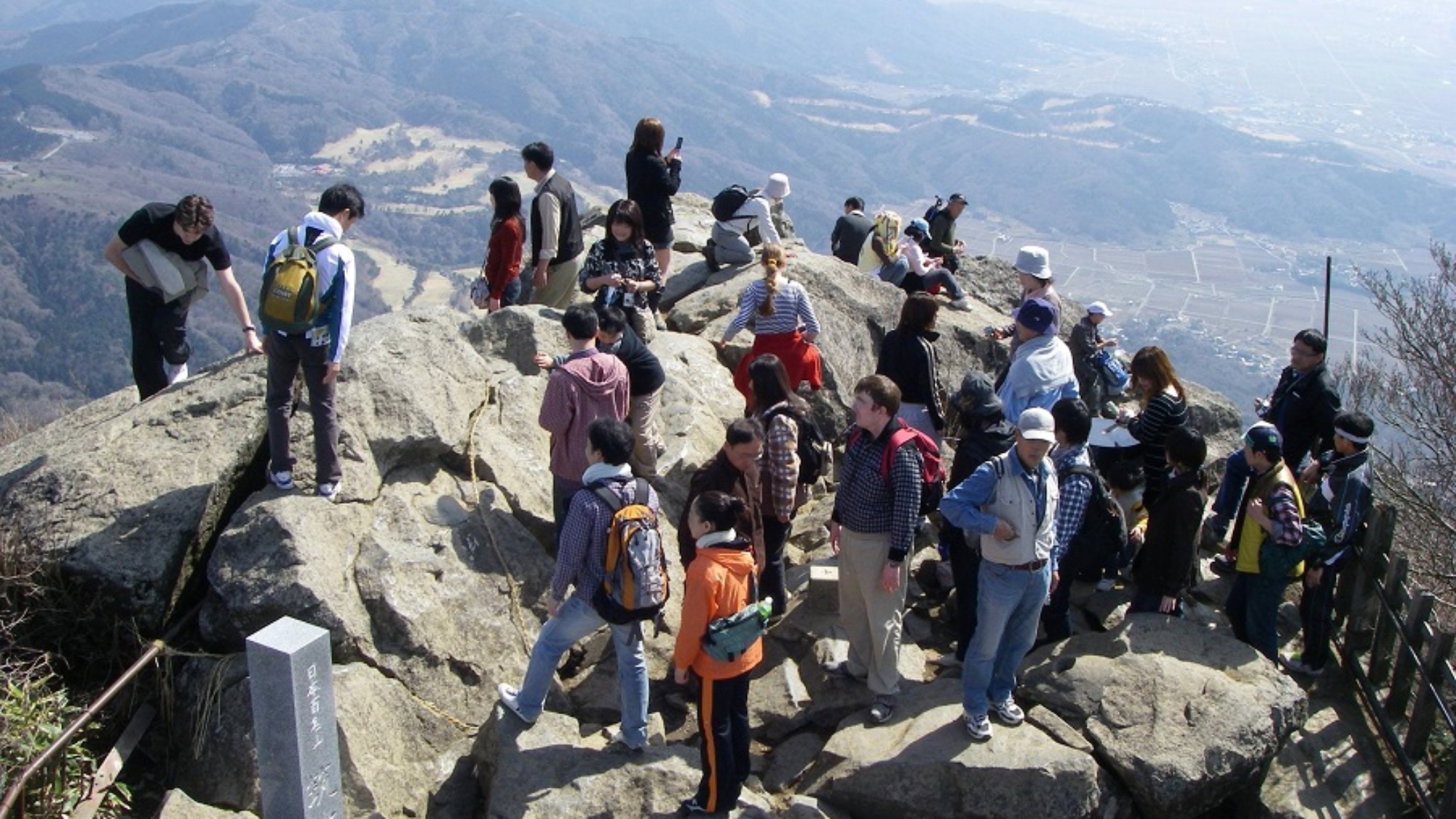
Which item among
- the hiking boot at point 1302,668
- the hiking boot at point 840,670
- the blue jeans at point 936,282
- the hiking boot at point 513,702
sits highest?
the blue jeans at point 936,282

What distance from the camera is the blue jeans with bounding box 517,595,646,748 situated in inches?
249

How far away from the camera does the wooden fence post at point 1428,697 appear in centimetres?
711

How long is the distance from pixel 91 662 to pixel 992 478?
597cm

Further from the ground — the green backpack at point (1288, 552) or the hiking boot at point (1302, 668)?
the green backpack at point (1288, 552)

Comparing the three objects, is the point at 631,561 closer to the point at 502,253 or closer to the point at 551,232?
the point at 502,253

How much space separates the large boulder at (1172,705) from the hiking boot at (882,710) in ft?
3.31

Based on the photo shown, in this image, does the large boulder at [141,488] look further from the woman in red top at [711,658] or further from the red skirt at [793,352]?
the red skirt at [793,352]

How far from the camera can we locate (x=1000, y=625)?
6.68 meters

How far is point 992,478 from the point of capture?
647 centimetres

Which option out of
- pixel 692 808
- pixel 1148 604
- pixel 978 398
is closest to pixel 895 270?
pixel 1148 604

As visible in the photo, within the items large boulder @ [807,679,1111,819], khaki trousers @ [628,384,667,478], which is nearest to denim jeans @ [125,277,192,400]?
khaki trousers @ [628,384,667,478]

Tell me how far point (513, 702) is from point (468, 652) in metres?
1.04

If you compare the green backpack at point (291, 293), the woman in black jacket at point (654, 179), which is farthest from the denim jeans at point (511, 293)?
the green backpack at point (291, 293)

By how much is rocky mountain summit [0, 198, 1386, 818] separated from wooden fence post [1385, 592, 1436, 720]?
3.28 ft
